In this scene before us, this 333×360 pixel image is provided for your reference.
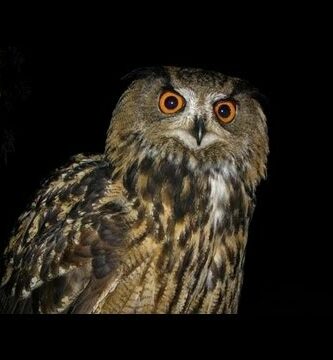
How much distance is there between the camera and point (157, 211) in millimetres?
1370

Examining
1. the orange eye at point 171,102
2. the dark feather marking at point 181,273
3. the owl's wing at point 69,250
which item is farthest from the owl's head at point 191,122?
the dark feather marking at point 181,273

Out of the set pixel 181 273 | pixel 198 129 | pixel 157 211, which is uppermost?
pixel 198 129

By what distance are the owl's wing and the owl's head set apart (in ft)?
0.55

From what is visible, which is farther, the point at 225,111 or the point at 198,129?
the point at 225,111

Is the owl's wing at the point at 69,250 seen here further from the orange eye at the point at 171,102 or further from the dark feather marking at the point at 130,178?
the orange eye at the point at 171,102

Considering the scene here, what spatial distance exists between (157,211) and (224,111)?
433 millimetres

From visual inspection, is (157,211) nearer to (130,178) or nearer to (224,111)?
(130,178)

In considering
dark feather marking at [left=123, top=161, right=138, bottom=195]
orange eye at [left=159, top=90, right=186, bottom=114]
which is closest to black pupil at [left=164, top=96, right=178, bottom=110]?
orange eye at [left=159, top=90, right=186, bottom=114]

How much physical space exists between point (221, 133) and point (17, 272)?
2.90 feet

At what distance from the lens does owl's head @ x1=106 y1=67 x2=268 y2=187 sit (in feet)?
4.70

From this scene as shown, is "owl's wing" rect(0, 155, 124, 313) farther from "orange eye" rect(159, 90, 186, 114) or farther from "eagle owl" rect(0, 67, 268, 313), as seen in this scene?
"orange eye" rect(159, 90, 186, 114)

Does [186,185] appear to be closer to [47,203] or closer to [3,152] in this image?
[47,203]

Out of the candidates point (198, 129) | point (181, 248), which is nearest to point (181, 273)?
point (181, 248)

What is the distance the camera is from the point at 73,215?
145cm
